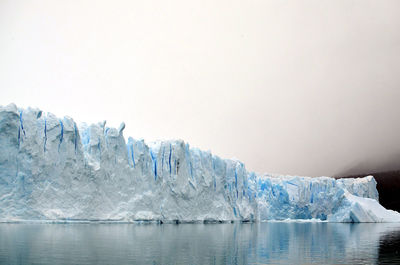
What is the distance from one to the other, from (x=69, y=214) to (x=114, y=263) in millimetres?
14818

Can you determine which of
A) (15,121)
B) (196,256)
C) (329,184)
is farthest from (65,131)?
(329,184)

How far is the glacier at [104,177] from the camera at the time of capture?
20.6m

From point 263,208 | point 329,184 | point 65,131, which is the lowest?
point 263,208

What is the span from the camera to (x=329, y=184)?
132 ft

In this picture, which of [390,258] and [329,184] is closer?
[390,258]

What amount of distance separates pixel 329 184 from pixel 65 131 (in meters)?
27.5

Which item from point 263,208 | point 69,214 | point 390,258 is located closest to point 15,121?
point 69,214

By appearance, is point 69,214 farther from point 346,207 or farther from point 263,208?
point 346,207

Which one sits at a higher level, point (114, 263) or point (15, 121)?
point (15, 121)

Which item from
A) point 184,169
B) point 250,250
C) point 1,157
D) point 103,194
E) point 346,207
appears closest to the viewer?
point 250,250

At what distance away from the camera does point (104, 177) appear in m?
23.9

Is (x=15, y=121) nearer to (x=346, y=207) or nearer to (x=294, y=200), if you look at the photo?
(x=294, y=200)

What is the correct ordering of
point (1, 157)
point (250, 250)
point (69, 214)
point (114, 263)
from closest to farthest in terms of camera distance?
point (114, 263) → point (250, 250) → point (1, 157) → point (69, 214)

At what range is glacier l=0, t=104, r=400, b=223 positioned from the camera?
20641 millimetres
